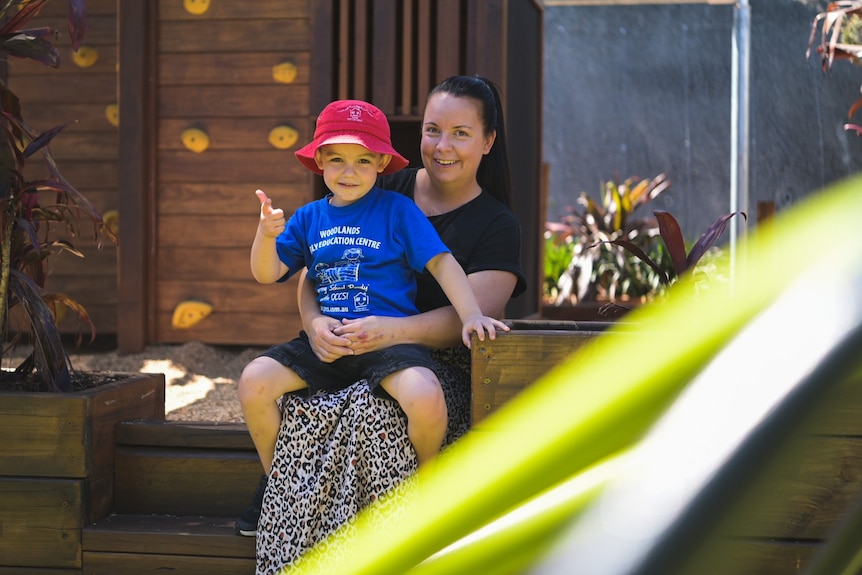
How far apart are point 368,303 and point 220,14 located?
3348mm

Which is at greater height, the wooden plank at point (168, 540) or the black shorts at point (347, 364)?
the black shorts at point (347, 364)

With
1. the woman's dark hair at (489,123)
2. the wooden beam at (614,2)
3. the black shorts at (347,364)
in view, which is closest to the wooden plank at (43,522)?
the black shorts at (347,364)

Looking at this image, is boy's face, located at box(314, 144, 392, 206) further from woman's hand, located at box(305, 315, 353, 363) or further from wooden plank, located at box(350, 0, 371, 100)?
wooden plank, located at box(350, 0, 371, 100)

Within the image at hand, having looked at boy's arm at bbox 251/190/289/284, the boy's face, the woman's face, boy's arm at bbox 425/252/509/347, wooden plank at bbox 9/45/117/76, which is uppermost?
wooden plank at bbox 9/45/117/76

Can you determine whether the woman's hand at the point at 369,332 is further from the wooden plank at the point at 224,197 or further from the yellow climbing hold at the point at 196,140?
the yellow climbing hold at the point at 196,140

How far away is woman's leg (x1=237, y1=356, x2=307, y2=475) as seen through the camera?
7.35 ft

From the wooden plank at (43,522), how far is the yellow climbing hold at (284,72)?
314 cm

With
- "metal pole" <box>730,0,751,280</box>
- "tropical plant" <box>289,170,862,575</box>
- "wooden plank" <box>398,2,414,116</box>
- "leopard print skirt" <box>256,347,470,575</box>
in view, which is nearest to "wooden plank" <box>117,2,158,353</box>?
"wooden plank" <box>398,2,414,116</box>

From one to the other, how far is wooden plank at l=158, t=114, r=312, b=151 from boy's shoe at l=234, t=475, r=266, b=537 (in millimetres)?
3070

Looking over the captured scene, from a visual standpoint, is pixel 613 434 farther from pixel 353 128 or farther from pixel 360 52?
pixel 360 52

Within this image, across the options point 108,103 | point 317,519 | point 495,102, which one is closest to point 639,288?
point 108,103

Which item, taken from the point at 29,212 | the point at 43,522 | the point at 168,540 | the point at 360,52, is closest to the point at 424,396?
the point at 168,540

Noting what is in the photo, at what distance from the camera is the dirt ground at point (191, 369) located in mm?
3811

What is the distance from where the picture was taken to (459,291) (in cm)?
228
